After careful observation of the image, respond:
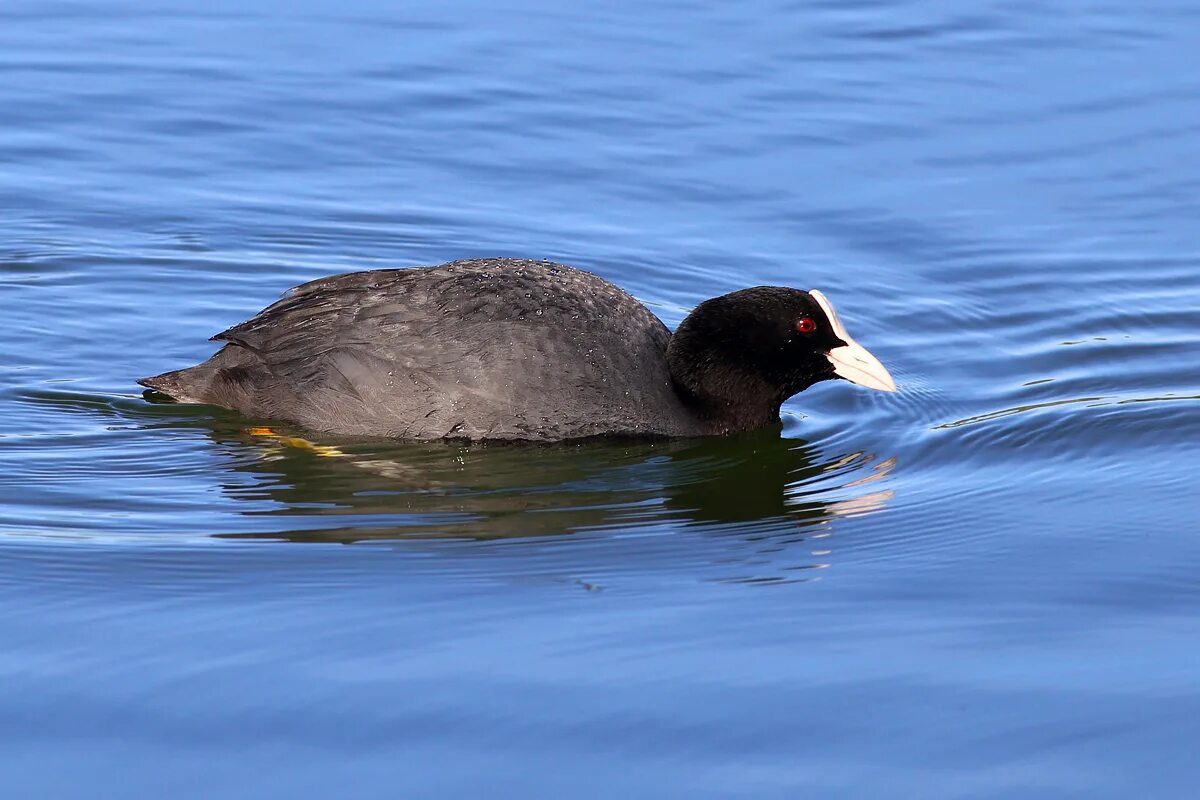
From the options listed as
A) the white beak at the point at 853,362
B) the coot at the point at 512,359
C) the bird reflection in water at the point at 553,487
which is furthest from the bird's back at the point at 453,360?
the white beak at the point at 853,362

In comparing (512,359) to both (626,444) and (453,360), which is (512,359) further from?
(626,444)

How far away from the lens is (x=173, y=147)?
13.4m

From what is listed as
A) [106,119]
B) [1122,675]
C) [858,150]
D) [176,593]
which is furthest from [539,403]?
[106,119]

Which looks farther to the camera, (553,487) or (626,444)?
(626,444)

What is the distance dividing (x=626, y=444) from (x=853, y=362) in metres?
1.24

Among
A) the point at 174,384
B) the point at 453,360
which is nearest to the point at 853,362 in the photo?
the point at 453,360

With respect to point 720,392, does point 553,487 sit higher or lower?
lower

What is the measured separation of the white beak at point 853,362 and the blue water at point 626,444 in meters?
0.33

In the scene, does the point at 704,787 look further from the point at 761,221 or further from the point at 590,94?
the point at 590,94

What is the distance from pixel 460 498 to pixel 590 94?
255 inches

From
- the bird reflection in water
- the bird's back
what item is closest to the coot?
the bird's back

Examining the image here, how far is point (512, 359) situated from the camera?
29.1 feet

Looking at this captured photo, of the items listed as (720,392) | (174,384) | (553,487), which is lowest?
(553,487)

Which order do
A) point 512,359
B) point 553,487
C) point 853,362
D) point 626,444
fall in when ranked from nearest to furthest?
1. point 553,487
2. point 512,359
3. point 626,444
4. point 853,362
